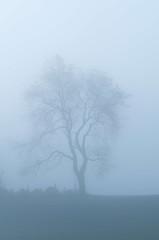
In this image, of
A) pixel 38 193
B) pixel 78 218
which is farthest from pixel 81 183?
pixel 78 218

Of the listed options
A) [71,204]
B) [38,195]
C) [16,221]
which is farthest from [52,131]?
[16,221]

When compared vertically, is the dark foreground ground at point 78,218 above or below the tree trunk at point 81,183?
below

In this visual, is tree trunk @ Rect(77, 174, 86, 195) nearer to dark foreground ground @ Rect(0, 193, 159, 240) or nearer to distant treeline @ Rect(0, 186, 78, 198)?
distant treeline @ Rect(0, 186, 78, 198)

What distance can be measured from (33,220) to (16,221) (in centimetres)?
106

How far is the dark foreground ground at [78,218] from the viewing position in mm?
25547

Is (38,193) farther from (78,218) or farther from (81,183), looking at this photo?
(78,218)

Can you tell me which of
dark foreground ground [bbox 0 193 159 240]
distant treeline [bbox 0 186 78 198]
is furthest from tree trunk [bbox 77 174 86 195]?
dark foreground ground [bbox 0 193 159 240]

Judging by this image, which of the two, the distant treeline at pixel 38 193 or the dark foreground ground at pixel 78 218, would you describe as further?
the distant treeline at pixel 38 193

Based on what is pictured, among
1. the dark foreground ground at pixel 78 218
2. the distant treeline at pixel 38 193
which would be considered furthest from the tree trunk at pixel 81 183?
the dark foreground ground at pixel 78 218

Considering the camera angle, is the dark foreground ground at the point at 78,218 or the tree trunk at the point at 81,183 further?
the tree trunk at the point at 81,183

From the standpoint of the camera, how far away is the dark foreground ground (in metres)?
25.5

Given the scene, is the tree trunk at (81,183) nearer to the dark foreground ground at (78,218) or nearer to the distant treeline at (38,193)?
the distant treeline at (38,193)

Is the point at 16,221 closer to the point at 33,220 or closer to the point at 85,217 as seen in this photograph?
the point at 33,220

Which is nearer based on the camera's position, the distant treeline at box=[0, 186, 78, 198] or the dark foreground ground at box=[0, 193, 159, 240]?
the dark foreground ground at box=[0, 193, 159, 240]
